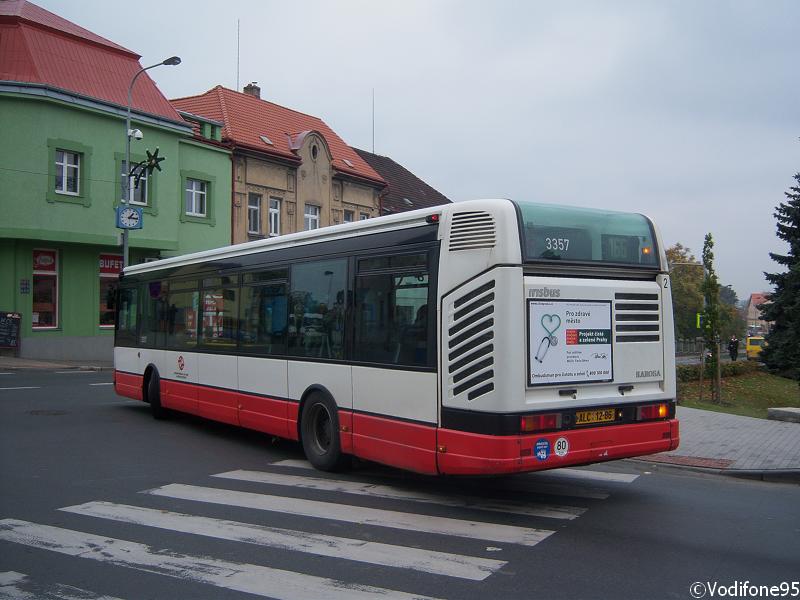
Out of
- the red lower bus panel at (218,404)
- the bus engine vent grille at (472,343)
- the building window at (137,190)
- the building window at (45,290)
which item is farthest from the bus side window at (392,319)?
the building window at (45,290)

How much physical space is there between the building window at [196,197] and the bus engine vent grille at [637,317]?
2869 centimetres

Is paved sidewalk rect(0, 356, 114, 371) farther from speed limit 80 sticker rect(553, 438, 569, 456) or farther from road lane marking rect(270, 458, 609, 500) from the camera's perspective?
speed limit 80 sticker rect(553, 438, 569, 456)

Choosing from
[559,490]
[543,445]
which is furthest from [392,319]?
[559,490]

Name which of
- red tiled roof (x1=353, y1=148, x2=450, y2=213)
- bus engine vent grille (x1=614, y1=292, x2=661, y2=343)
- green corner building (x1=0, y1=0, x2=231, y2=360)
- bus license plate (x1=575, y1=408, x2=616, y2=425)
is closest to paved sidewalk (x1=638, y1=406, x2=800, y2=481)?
bus engine vent grille (x1=614, y1=292, x2=661, y2=343)

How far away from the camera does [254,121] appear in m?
38.5

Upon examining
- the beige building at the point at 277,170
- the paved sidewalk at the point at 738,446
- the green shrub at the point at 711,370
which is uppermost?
the beige building at the point at 277,170

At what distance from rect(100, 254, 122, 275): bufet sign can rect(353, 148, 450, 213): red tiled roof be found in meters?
17.8

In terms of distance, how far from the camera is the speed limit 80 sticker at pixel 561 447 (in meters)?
7.15

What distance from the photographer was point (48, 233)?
2727 centimetres

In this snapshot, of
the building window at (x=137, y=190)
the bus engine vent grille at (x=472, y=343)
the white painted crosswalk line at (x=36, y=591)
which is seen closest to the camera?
the white painted crosswalk line at (x=36, y=591)

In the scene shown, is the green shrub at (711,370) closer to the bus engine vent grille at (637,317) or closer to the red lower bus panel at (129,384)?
the bus engine vent grille at (637,317)

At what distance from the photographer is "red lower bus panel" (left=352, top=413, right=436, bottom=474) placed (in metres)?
7.52

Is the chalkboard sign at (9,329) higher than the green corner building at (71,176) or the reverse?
the reverse

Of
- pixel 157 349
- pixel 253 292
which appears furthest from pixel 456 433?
pixel 157 349
